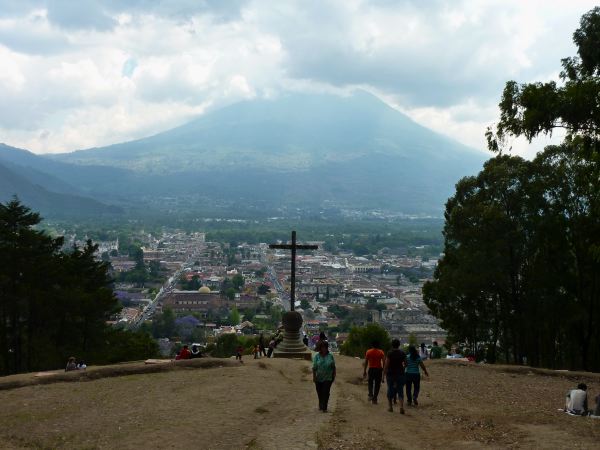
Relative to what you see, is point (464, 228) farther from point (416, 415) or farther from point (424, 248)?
point (424, 248)

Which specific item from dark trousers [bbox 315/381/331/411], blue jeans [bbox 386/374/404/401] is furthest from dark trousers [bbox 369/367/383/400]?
dark trousers [bbox 315/381/331/411]

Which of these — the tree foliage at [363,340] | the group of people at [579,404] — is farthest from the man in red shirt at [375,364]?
the tree foliage at [363,340]

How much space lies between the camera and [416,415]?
315 inches

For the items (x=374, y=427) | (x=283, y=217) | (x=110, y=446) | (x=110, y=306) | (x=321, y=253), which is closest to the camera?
(x=110, y=446)

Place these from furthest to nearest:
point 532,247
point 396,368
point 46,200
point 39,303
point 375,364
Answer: point 46,200 → point 39,303 → point 532,247 → point 375,364 → point 396,368

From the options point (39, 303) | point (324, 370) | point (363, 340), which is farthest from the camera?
point (363, 340)

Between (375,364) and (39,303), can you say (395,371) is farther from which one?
Answer: (39,303)

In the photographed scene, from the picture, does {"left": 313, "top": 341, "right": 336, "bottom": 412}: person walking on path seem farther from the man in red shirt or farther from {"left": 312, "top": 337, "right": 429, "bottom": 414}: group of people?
the man in red shirt

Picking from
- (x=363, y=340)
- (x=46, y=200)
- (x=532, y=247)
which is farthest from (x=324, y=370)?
(x=46, y=200)

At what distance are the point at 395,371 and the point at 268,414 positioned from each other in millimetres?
1773

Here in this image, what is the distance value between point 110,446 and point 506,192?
13.2m

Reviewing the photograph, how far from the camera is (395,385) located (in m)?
8.05

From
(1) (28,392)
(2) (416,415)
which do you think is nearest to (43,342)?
(1) (28,392)

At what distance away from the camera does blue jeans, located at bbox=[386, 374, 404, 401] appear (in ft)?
26.1
